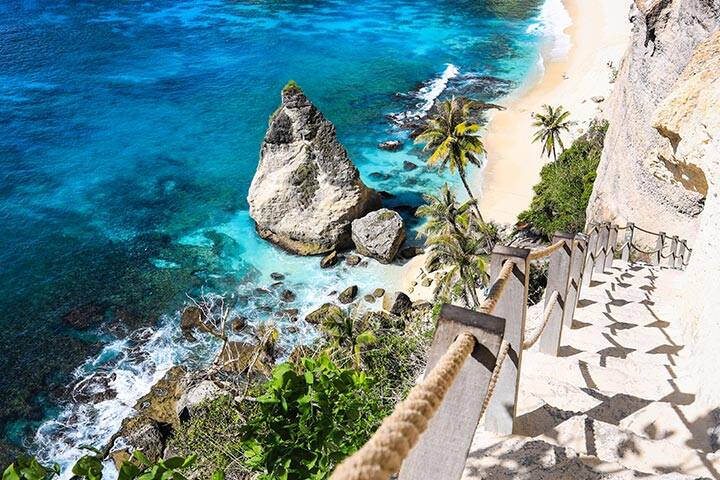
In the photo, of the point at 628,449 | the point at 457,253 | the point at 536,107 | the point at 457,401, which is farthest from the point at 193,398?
the point at 536,107

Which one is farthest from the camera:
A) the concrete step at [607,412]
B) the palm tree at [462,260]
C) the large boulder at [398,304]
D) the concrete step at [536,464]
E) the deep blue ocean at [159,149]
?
the large boulder at [398,304]

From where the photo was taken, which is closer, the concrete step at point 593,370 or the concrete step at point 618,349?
the concrete step at point 593,370

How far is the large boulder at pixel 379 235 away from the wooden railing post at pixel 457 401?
28.9m

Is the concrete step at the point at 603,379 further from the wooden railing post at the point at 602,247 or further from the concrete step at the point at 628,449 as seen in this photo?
the wooden railing post at the point at 602,247

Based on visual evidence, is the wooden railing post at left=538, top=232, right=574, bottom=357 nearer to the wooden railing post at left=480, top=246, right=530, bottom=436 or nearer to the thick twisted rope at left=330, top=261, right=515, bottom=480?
the wooden railing post at left=480, top=246, right=530, bottom=436

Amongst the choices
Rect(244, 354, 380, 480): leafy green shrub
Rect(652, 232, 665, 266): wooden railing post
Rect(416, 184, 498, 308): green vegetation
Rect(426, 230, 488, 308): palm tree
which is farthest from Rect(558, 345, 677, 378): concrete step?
Rect(416, 184, 498, 308): green vegetation

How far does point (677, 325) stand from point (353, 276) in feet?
73.5

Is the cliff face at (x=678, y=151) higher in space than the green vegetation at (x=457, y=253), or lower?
higher

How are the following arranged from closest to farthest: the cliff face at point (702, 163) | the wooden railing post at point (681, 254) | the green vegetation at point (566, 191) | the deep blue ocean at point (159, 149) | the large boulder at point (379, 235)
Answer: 1. the cliff face at point (702, 163)
2. the wooden railing post at point (681, 254)
3. the deep blue ocean at point (159, 149)
4. the green vegetation at point (566, 191)
5. the large boulder at point (379, 235)

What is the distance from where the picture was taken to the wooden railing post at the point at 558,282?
6863mm

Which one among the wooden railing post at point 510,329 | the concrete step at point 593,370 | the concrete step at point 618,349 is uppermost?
the wooden railing post at point 510,329

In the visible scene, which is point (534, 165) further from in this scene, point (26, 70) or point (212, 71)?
point (26, 70)

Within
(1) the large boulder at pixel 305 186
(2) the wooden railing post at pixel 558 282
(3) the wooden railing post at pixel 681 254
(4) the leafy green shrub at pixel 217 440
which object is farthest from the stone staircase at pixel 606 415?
(1) the large boulder at pixel 305 186

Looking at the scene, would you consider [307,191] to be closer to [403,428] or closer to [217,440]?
[217,440]
